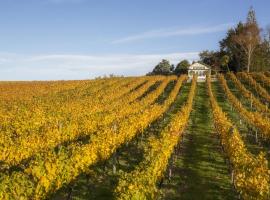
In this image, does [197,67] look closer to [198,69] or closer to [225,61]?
[198,69]

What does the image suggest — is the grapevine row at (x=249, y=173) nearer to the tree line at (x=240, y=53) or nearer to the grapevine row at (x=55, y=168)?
the grapevine row at (x=55, y=168)

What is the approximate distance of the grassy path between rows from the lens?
19.4m

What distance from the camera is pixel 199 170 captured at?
23000mm

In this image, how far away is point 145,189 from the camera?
13.7m

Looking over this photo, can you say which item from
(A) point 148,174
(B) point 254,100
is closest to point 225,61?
(B) point 254,100

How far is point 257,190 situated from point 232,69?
81.8m

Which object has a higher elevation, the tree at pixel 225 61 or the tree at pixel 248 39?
the tree at pixel 248 39

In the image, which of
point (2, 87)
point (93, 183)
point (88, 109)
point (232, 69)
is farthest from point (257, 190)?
point (232, 69)

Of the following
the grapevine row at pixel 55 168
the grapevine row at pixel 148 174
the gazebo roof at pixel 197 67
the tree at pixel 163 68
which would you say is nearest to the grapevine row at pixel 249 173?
the grapevine row at pixel 148 174

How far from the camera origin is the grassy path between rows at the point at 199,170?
19.4m

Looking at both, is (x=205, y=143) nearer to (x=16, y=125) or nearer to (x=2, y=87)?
(x=16, y=125)

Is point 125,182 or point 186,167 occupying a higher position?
point 125,182

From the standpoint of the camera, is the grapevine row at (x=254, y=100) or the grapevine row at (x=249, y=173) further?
the grapevine row at (x=254, y=100)

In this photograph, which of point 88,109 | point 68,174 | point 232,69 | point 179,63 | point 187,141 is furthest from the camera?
point 179,63
